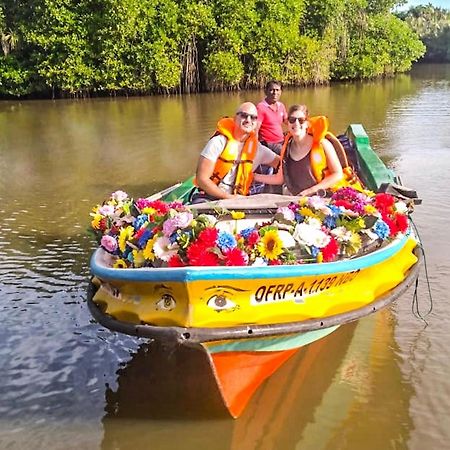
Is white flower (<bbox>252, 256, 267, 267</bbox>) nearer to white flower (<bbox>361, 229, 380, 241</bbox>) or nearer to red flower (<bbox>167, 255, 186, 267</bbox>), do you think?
red flower (<bbox>167, 255, 186, 267</bbox>)

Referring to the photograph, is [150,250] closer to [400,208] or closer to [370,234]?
[370,234]

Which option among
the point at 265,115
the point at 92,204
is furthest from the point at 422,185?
the point at 92,204

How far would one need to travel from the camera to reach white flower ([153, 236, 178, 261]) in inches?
145

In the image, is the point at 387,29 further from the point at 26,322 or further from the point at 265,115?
the point at 26,322

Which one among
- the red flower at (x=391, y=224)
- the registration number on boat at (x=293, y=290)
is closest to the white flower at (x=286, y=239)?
the registration number on boat at (x=293, y=290)

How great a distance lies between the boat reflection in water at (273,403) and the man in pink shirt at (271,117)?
10.5 ft

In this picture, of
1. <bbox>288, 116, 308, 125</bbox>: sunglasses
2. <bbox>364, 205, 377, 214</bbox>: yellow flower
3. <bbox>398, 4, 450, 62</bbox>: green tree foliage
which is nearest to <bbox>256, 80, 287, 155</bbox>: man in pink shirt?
<bbox>288, 116, 308, 125</bbox>: sunglasses

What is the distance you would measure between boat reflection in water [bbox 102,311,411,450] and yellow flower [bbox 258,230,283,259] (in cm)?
70

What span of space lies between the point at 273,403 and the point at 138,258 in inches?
50.6

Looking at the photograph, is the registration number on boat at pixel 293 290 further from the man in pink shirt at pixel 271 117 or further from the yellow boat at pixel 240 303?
the man in pink shirt at pixel 271 117

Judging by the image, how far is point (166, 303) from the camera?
353 cm

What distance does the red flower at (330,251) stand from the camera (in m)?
3.80

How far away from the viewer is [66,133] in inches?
620

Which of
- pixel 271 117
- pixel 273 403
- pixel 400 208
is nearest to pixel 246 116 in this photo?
pixel 400 208
